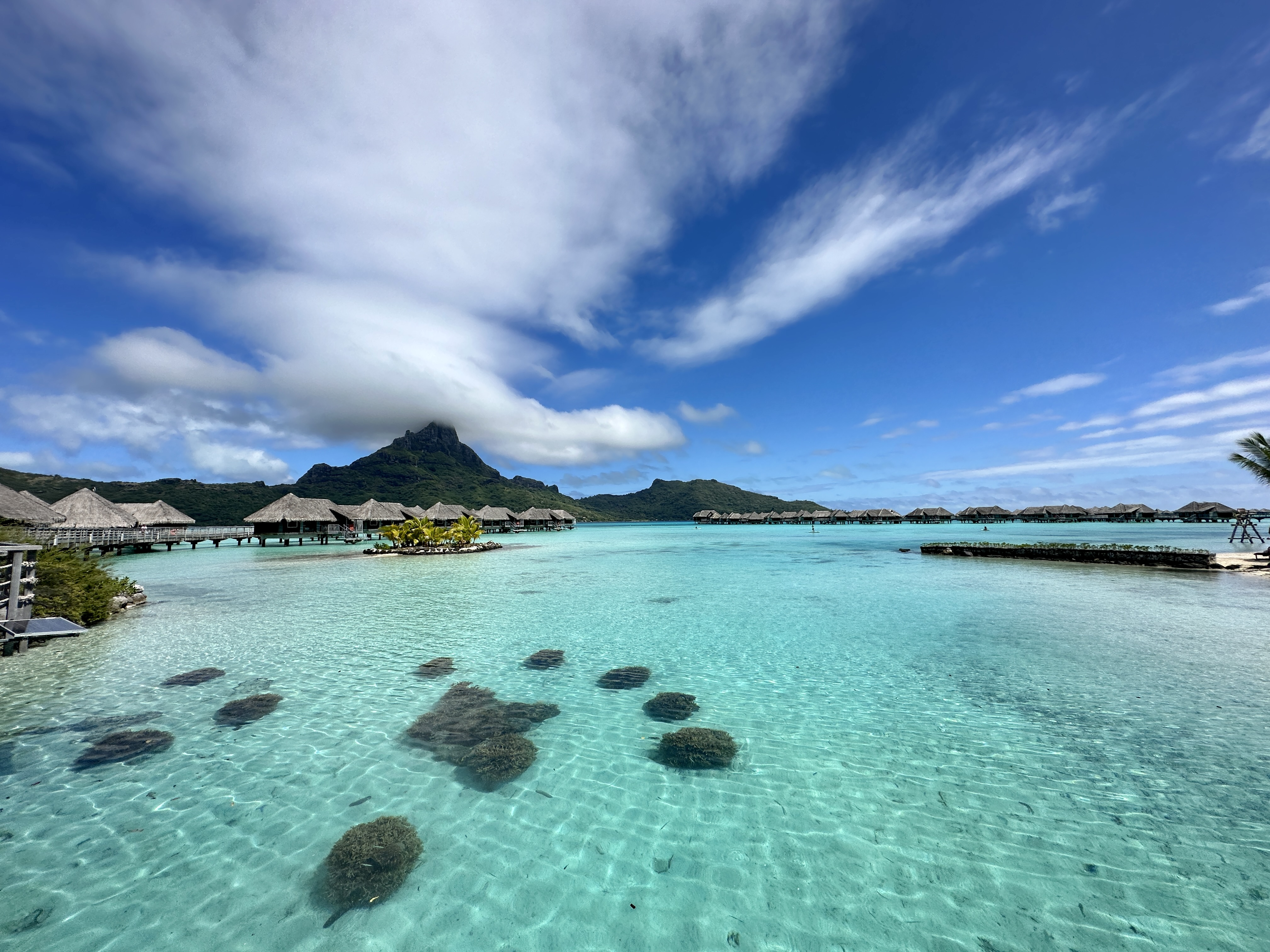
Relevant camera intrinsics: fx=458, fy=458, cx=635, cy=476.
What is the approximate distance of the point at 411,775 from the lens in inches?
211

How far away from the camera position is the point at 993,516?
282ft

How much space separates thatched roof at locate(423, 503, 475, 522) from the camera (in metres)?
56.7

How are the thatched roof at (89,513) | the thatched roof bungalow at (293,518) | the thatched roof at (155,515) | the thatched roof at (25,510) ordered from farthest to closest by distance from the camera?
1. the thatched roof bungalow at (293,518)
2. the thatched roof at (155,515)
3. the thatched roof at (89,513)
4. the thatched roof at (25,510)

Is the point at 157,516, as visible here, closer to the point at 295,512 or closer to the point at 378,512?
the point at 295,512

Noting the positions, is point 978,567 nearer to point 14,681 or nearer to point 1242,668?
point 1242,668

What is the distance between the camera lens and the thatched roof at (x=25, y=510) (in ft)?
59.9

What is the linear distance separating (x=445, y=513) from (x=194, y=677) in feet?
175

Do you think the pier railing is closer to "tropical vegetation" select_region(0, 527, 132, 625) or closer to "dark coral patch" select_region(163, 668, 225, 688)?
"tropical vegetation" select_region(0, 527, 132, 625)

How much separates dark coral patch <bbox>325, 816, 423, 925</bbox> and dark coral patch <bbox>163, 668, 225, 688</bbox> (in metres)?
6.67

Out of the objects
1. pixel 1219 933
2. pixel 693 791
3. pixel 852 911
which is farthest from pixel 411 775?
pixel 1219 933

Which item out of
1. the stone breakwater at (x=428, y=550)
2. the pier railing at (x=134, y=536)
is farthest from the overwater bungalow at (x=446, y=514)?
the pier railing at (x=134, y=536)

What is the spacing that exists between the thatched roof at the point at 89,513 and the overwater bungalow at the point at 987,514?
115859 millimetres

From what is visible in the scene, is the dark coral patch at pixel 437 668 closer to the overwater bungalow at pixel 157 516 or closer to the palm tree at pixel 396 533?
the palm tree at pixel 396 533

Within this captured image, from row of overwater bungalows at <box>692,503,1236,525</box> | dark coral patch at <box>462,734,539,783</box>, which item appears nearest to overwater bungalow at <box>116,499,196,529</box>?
dark coral patch at <box>462,734,539,783</box>
